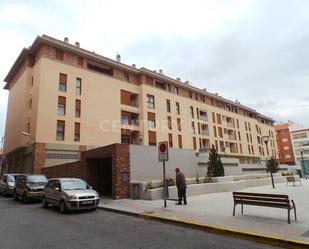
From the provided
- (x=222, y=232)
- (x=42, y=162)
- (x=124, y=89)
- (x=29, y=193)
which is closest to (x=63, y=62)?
(x=124, y=89)

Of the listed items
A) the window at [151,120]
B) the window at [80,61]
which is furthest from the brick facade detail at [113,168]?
the window at [151,120]

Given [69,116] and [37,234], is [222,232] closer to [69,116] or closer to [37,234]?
[37,234]

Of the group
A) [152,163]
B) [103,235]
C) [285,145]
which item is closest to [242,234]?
[103,235]

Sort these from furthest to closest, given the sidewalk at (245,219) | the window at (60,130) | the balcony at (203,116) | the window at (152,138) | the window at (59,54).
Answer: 1. the balcony at (203,116)
2. the window at (152,138)
3. the window at (59,54)
4. the window at (60,130)
5. the sidewalk at (245,219)

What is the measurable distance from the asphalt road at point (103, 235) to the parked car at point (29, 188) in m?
5.63

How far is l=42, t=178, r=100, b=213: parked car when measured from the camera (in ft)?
34.7

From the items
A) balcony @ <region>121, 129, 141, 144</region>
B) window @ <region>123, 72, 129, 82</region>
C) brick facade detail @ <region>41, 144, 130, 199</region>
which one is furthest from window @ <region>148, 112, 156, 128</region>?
brick facade detail @ <region>41, 144, 130, 199</region>

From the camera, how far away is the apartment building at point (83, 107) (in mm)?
26250

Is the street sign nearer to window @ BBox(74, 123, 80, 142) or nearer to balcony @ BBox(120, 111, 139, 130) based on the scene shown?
window @ BBox(74, 123, 80, 142)

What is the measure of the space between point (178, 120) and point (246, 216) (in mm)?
31529

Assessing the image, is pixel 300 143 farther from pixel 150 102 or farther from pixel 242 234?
pixel 242 234

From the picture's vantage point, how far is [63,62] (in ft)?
93.1

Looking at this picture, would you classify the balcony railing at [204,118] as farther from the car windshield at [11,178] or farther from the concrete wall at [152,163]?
the car windshield at [11,178]

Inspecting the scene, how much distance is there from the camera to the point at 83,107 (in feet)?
95.2
